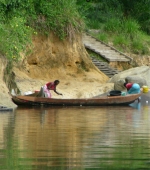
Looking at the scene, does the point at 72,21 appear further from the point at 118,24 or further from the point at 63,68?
the point at 118,24

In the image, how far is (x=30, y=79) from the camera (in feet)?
122

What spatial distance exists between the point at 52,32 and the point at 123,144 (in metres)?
24.5

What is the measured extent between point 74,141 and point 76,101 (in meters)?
15.7

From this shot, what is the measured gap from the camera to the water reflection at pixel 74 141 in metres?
13.5

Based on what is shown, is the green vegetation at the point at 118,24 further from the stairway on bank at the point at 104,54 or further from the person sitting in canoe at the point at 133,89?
the person sitting in canoe at the point at 133,89

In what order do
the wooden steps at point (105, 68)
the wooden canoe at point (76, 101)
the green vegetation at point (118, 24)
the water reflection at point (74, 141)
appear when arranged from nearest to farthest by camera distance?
1. the water reflection at point (74, 141)
2. the wooden canoe at point (76, 101)
3. the wooden steps at point (105, 68)
4. the green vegetation at point (118, 24)

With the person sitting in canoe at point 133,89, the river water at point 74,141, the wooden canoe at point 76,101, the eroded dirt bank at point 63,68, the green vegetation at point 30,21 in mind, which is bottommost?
the river water at point 74,141

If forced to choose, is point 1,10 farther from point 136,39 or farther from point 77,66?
point 136,39

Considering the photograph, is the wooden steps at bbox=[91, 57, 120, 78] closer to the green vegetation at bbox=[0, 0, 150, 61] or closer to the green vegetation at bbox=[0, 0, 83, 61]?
the green vegetation at bbox=[0, 0, 150, 61]

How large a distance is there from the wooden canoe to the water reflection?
395cm

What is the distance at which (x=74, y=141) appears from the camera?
1705 centimetres

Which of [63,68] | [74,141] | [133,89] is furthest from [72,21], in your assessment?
[74,141]

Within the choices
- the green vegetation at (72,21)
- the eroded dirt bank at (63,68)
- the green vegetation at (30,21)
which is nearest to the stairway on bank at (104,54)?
the green vegetation at (72,21)

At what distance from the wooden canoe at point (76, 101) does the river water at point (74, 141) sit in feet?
11.9
